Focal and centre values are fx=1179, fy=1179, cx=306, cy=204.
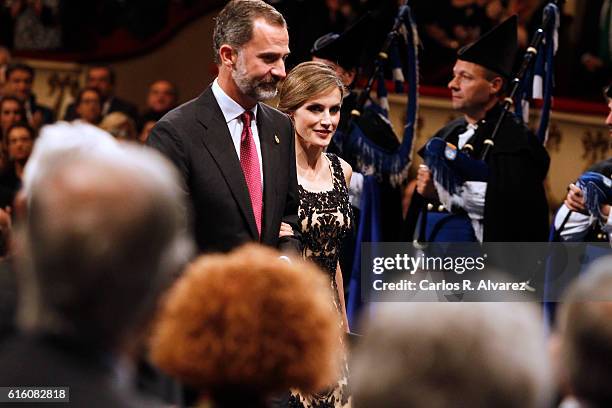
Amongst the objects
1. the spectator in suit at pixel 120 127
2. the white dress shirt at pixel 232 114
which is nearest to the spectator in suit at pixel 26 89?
the spectator in suit at pixel 120 127

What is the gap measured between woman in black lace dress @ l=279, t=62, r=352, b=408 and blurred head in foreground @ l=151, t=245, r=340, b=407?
2764mm

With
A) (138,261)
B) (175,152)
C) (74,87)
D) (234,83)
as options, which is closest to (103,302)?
(138,261)

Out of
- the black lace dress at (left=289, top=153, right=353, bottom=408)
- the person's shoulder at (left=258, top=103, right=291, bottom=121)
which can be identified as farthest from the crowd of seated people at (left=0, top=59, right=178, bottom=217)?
the person's shoulder at (left=258, top=103, right=291, bottom=121)

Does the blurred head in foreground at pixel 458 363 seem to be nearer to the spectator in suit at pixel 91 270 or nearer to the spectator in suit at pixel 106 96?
the spectator in suit at pixel 91 270

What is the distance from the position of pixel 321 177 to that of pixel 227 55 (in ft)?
3.42

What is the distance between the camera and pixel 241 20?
4.04 metres

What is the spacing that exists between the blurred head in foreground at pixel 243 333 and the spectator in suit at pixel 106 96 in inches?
285

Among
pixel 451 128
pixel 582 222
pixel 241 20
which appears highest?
pixel 241 20

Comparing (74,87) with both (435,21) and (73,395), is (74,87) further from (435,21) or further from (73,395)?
(73,395)

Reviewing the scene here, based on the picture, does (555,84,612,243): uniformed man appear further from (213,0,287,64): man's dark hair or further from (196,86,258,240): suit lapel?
(196,86,258,240): suit lapel

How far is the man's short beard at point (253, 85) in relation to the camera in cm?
394

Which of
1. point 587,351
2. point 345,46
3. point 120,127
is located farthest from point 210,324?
point 120,127

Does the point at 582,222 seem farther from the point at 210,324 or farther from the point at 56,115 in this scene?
the point at 56,115

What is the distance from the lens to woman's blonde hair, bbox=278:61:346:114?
496cm
